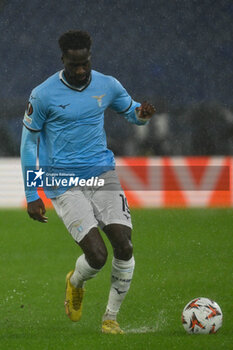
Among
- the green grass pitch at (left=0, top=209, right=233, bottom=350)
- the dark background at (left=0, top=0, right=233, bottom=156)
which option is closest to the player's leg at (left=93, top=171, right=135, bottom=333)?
the green grass pitch at (left=0, top=209, right=233, bottom=350)

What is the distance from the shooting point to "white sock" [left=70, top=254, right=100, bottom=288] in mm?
5949

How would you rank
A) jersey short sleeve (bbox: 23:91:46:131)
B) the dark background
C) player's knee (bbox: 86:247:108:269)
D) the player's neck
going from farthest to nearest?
1. the dark background
2. the player's neck
3. jersey short sleeve (bbox: 23:91:46:131)
4. player's knee (bbox: 86:247:108:269)

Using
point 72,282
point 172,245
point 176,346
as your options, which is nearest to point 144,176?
point 172,245

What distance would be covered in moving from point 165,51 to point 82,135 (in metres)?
13.2

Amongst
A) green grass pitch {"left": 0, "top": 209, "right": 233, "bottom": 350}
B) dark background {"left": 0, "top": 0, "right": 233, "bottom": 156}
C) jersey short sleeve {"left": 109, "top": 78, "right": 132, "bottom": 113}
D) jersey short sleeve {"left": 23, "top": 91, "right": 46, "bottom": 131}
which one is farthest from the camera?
dark background {"left": 0, "top": 0, "right": 233, "bottom": 156}

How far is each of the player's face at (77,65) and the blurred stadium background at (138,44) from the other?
36.4 feet

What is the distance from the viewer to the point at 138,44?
1903 cm

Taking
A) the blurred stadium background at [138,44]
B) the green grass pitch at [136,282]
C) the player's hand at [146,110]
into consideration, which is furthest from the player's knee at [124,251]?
the blurred stadium background at [138,44]

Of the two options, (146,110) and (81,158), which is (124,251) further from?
(146,110)

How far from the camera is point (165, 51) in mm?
18922

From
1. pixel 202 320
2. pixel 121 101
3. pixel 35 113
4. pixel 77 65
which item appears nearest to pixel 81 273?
pixel 202 320

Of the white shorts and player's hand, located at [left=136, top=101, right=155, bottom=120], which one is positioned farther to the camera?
player's hand, located at [left=136, top=101, right=155, bottom=120]

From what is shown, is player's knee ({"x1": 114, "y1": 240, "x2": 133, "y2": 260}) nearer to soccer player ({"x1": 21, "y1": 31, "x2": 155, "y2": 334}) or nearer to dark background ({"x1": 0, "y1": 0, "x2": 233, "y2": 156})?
soccer player ({"x1": 21, "y1": 31, "x2": 155, "y2": 334})

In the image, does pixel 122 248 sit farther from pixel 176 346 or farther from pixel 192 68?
pixel 192 68
